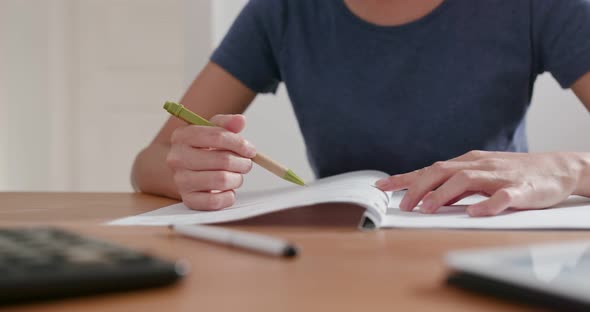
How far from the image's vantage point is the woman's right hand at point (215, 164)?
2.64ft

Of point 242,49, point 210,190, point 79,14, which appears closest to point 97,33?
point 79,14

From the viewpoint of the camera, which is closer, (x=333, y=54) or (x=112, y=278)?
(x=112, y=278)

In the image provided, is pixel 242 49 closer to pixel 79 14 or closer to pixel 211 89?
pixel 211 89

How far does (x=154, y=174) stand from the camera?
1.07 meters

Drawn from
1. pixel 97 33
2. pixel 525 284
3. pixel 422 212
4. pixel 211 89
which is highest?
pixel 97 33

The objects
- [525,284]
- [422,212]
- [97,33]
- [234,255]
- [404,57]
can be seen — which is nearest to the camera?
[525,284]

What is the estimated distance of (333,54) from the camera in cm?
127

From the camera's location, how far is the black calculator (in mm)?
328

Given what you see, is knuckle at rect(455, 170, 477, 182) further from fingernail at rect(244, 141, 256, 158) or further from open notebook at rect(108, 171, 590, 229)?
fingernail at rect(244, 141, 256, 158)

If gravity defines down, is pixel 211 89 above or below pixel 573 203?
above

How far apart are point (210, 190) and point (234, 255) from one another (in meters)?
0.33

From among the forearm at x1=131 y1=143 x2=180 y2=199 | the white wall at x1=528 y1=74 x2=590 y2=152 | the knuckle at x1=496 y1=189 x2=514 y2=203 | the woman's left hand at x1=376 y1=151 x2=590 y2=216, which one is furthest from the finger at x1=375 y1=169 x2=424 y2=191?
the white wall at x1=528 y1=74 x2=590 y2=152

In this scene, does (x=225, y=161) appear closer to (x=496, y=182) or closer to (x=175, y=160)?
(x=175, y=160)

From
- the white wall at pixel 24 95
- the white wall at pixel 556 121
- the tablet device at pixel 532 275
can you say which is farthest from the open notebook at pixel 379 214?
the white wall at pixel 24 95
